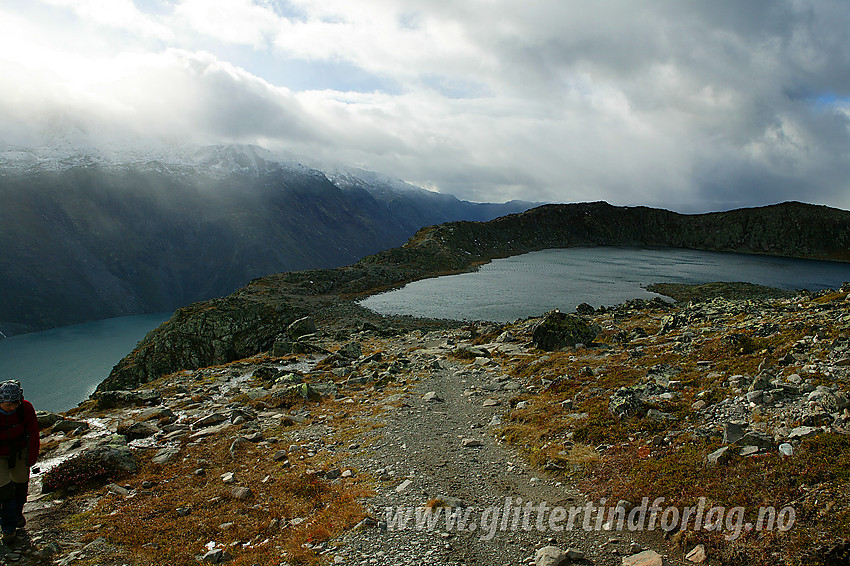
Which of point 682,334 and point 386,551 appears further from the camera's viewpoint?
point 682,334

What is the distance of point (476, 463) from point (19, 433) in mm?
11832

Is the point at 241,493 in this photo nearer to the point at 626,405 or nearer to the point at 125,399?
the point at 626,405

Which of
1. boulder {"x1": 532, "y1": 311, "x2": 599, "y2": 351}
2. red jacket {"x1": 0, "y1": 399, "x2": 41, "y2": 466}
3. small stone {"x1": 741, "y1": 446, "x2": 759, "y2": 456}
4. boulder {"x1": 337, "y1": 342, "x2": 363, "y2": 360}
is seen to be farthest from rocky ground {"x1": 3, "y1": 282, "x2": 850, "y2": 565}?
boulder {"x1": 337, "y1": 342, "x2": 363, "y2": 360}

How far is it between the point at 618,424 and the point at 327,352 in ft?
86.3

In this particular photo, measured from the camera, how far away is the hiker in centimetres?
899

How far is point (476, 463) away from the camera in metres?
12.9

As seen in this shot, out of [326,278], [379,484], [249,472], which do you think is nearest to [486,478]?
[379,484]

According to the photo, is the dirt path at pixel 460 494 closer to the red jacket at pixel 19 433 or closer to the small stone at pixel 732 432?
the small stone at pixel 732 432

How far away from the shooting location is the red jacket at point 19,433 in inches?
364

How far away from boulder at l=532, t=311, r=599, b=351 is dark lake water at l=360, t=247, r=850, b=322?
95.3ft

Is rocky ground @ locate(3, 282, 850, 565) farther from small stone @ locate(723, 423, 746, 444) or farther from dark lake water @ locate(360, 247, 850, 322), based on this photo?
dark lake water @ locate(360, 247, 850, 322)

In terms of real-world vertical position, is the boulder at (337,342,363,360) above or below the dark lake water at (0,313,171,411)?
above

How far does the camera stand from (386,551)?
869cm

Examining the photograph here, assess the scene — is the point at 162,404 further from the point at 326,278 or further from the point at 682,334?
the point at 326,278
